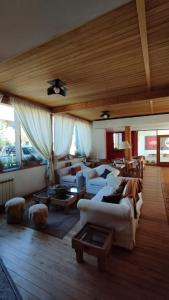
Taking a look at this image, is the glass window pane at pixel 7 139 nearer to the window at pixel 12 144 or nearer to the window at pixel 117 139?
the window at pixel 12 144

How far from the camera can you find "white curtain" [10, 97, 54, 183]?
4086 millimetres

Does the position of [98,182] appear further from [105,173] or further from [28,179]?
[28,179]

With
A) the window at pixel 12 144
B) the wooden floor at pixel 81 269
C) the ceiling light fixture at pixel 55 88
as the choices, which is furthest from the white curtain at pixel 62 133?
the wooden floor at pixel 81 269

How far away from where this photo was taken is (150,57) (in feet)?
7.69

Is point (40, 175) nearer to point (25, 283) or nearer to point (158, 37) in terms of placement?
point (25, 283)

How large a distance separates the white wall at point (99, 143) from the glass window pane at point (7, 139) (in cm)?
479

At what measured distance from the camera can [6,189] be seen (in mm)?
3738

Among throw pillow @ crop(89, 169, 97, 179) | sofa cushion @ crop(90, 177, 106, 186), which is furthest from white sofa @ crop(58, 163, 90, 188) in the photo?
sofa cushion @ crop(90, 177, 106, 186)

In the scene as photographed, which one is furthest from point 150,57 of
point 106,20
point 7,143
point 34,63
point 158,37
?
point 7,143

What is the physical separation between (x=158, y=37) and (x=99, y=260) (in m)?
2.76

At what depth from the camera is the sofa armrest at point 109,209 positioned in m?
2.13

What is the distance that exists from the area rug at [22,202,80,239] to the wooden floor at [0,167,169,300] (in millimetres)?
132

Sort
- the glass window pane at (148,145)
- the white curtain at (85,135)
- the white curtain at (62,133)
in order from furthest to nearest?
the glass window pane at (148,145) → the white curtain at (85,135) → the white curtain at (62,133)

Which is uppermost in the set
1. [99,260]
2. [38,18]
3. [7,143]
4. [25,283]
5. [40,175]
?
[38,18]
